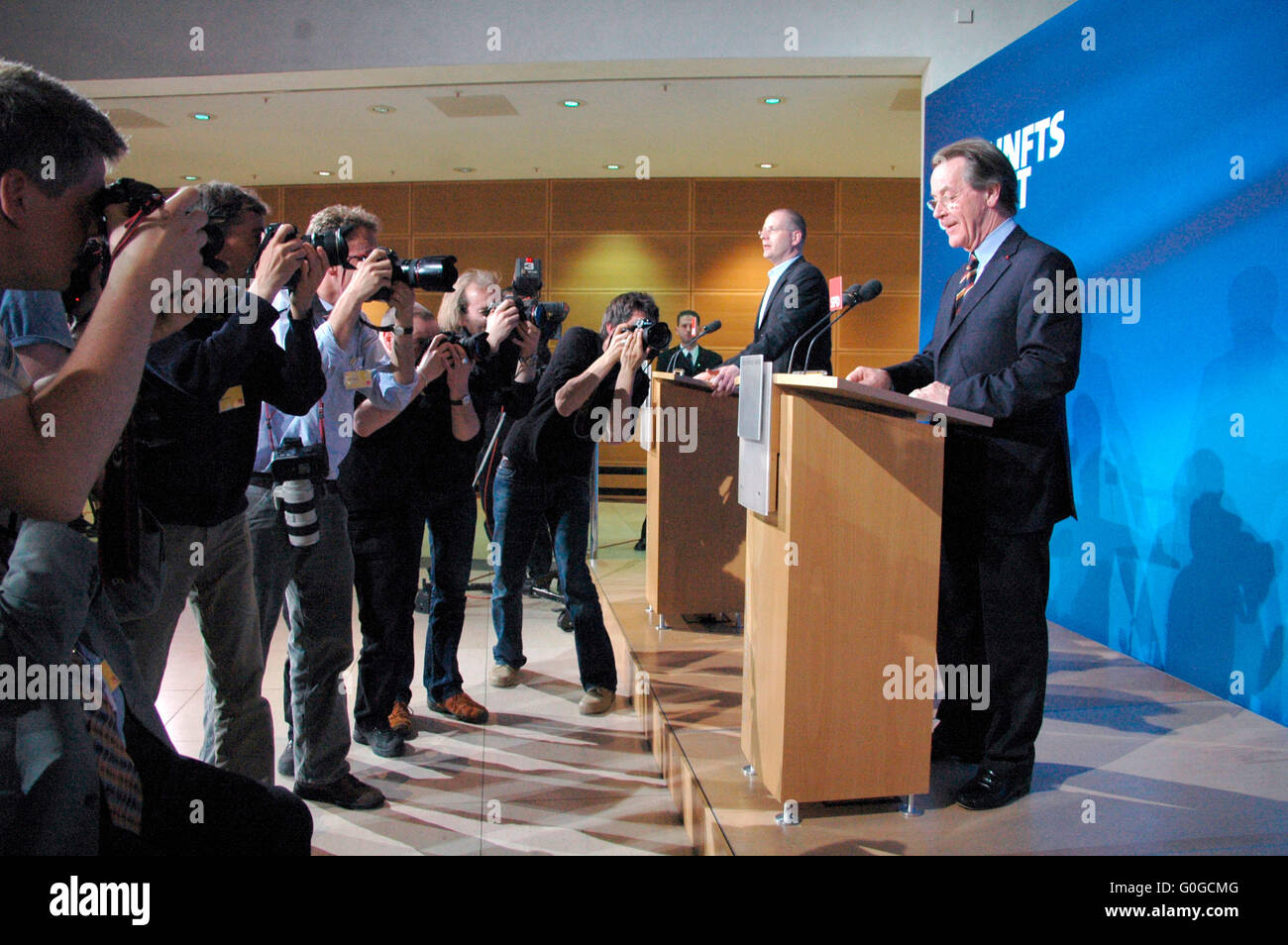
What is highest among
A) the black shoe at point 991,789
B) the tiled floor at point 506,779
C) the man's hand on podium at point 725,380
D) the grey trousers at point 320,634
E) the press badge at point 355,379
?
the man's hand on podium at point 725,380

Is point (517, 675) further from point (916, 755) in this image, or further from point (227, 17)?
point (227, 17)

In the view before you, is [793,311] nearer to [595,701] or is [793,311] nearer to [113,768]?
[595,701]

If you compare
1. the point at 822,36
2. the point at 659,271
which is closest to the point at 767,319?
the point at 822,36

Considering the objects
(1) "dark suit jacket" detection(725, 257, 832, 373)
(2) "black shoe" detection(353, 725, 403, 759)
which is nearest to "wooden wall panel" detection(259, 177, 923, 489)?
(1) "dark suit jacket" detection(725, 257, 832, 373)

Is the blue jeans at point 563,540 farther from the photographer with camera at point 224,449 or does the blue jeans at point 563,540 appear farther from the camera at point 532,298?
the photographer with camera at point 224,449

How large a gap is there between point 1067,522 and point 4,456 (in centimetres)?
376

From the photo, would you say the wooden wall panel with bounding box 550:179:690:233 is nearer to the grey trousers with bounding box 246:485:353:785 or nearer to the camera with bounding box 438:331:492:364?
the camera with bounding box 438:331:492:364

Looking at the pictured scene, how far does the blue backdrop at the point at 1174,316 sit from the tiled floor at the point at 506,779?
1.89 m

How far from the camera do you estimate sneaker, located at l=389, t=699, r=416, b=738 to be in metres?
2.81

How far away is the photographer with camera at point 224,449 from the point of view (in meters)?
1.69

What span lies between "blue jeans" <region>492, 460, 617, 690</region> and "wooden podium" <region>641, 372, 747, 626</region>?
0.46 metres

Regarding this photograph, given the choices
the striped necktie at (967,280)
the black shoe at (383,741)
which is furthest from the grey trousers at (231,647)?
the striped necktie at (967,280)

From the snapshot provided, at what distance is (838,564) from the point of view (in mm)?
1912

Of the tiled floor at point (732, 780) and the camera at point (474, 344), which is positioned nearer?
the tiled floor at point (732, 780)
